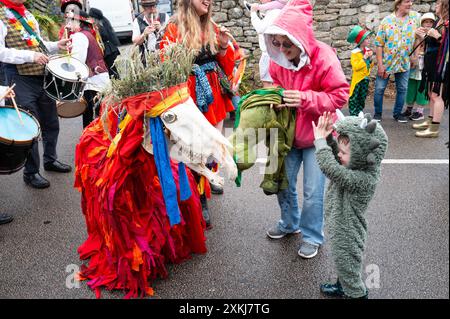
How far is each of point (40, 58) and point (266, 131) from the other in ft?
8.72

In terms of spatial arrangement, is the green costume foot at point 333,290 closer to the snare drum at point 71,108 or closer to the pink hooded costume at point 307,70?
the pink hooded costume at point 307,70

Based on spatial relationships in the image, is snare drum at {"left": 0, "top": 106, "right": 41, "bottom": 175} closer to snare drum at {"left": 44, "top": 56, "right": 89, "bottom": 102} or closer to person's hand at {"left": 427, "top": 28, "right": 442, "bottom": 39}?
snare drum at {"left": 44, "top": 56, "right": 89, "bottom": 102}

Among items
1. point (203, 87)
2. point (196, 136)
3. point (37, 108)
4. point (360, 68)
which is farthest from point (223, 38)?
point (360, 68)

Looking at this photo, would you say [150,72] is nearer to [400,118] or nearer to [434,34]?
[434,34]

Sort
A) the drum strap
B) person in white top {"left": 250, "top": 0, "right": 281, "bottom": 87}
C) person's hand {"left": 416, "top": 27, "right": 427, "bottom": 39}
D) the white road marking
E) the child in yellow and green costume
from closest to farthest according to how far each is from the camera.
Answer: person in white top {"left": 250, "top": 0, "right": 281, "bottom": 87}, the drum strap, the white road marking, person's hand {"left": 416, "top": 27, "right": 427, "bottom": 39}, the child in yellow and green costume

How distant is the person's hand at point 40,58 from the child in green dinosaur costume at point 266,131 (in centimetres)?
244

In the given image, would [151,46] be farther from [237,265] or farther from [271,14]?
[237,265]

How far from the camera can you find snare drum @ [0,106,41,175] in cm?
345

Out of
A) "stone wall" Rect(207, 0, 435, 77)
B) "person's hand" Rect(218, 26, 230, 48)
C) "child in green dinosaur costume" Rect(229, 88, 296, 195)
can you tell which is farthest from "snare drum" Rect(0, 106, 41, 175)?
"stone wall" Rect(207, 0, 435, 77)

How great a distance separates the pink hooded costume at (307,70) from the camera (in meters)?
2.62

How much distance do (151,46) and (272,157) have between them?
264 centimetres

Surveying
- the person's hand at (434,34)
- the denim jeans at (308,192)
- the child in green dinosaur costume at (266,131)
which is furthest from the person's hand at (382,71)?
the child in green dinosaur costume at (266,131)

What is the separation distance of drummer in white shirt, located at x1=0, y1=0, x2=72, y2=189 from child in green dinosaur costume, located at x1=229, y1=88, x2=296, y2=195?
239 cm


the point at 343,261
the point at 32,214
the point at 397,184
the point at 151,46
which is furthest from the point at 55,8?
the point at 343,261
